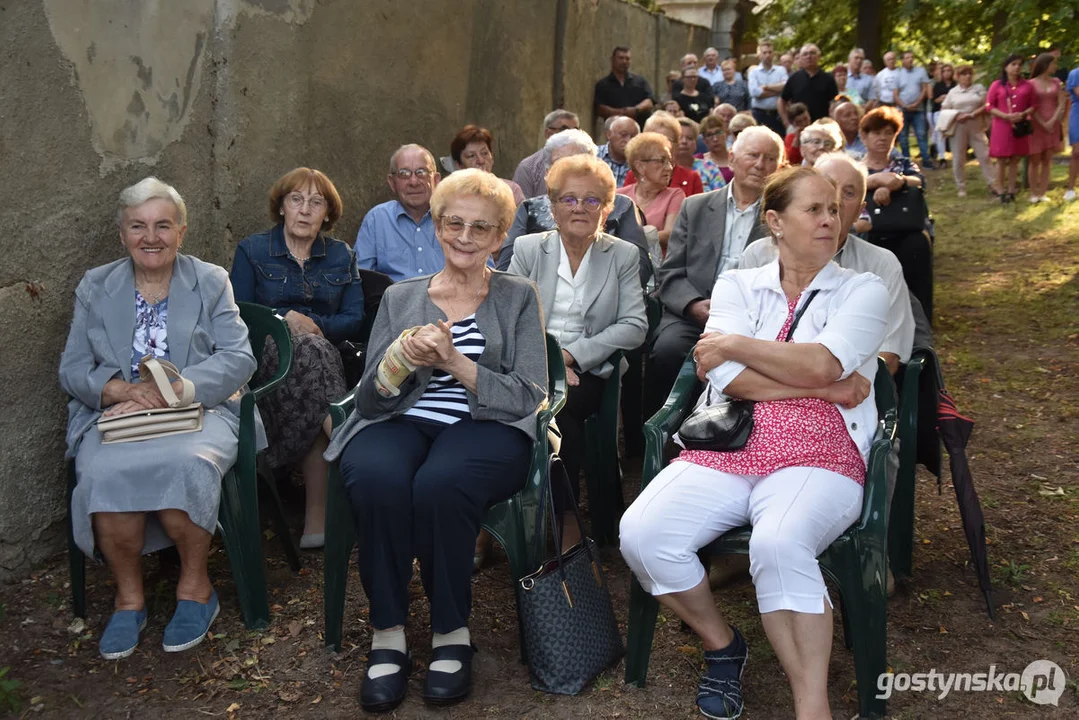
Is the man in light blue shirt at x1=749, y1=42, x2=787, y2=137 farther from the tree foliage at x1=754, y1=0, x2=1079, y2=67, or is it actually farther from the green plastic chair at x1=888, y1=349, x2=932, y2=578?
the green plastic chair at x1=888, y1=349, x2=932, y2=578

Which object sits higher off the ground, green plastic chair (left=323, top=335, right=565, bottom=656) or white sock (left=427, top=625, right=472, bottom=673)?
green plastic chair (left=323, top=335, right=565, bottom=656)

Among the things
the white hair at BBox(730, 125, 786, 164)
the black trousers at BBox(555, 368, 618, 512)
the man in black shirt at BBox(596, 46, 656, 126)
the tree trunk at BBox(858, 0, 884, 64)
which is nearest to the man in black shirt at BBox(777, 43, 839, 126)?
the man in black shirt at BBox(596, 46, 656, 126)

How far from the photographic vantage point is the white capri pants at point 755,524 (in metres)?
2.79

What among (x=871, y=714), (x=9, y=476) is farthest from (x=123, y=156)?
(x=871, y=714)

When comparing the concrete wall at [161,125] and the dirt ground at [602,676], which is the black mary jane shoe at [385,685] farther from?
the concrete wall at [161,125]

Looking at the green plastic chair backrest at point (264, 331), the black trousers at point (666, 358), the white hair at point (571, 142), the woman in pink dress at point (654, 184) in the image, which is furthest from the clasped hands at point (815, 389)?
the white hair at point (571, 142)

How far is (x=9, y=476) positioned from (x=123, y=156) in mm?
1254

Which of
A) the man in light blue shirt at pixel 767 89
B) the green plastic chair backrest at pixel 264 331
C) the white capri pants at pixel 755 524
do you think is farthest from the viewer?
the man in light blue shirt at pixel 767 89

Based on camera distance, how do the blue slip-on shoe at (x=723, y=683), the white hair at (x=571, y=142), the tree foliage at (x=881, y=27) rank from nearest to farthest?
1. the blue slip-on shoe at (x=723, y=683)
2. the white hair at (x=571, y=142)
3. the tree foliage at (x=881, y=27)

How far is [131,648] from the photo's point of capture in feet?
11.1

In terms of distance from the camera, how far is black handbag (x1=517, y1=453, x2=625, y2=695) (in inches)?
120

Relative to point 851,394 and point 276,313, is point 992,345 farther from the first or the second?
point 276,313

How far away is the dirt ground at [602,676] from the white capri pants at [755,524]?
0.44 metres

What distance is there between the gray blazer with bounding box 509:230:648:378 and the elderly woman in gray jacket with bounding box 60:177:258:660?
47.0 inches
